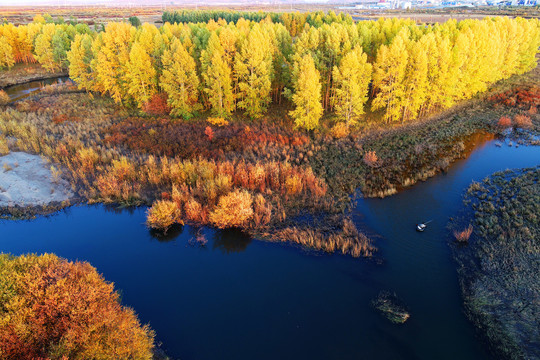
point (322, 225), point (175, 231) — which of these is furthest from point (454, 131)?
point (175, 231)

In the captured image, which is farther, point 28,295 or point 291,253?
point 291,253

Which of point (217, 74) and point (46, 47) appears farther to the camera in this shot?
point (46, 47)

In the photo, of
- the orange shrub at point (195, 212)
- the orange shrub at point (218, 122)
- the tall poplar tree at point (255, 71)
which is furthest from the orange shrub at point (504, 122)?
the orange shrub at point (195, 212)

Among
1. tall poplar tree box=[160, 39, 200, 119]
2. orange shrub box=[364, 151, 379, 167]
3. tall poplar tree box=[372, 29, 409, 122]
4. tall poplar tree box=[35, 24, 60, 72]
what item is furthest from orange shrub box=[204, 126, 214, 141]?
tall poplar tree box=[35, 24, 60, 72]

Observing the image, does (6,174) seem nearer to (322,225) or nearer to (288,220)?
(288,220)

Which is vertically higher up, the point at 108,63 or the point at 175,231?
the point at 108,63

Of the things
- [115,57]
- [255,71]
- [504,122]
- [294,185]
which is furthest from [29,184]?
[504,122]

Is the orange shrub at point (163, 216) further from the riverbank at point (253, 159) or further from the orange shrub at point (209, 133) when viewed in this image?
the orange shrub at point (209, 133)

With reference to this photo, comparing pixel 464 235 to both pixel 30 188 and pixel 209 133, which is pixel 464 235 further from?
pixel 30 188
